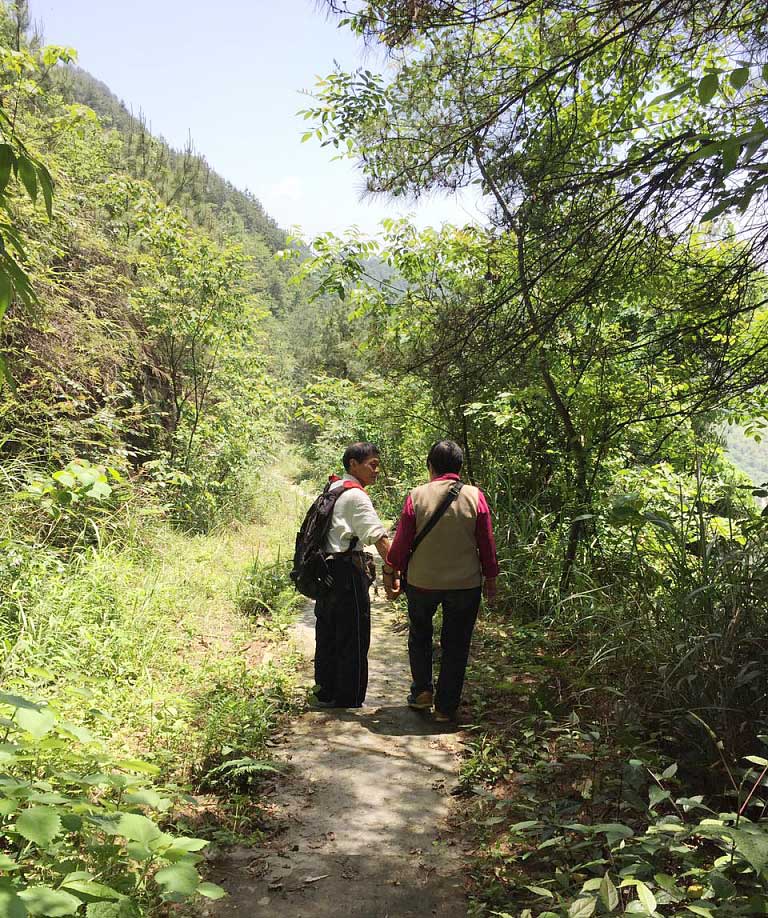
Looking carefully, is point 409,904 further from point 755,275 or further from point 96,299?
point 96,299

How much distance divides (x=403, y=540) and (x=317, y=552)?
595mm

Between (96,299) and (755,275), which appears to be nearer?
(755,275)

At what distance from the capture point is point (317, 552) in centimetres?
420

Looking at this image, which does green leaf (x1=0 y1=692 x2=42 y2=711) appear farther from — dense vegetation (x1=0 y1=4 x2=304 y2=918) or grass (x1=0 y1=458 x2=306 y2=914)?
grass (x1=0 y1=458 x2=306 y2=914)

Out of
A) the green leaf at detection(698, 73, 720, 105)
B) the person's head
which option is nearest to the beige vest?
the person's head

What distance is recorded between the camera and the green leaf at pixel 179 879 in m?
1.64

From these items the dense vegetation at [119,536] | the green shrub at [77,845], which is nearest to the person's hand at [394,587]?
the dense vegetation at [119,536]

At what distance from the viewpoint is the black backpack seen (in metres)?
4.20

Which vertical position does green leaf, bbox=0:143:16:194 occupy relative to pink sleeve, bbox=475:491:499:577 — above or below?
above

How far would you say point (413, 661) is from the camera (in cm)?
432

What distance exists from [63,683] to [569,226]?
13.7 ft

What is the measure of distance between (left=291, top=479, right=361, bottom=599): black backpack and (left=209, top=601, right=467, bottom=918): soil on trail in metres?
0.90

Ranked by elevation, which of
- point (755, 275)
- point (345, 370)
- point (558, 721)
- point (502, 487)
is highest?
point (345, 370)

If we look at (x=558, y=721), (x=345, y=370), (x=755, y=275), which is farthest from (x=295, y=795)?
(x=345, y=370)
